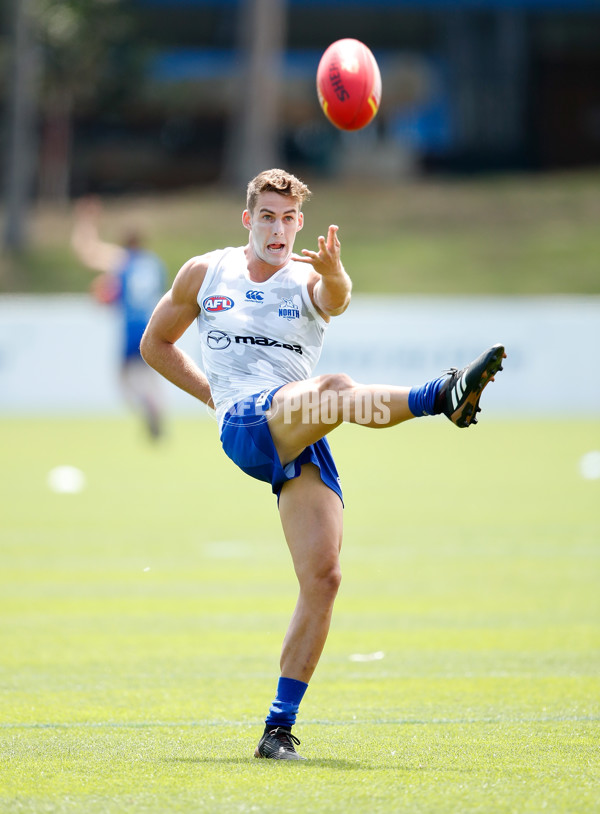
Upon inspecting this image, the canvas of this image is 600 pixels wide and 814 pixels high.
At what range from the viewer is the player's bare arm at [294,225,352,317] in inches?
207

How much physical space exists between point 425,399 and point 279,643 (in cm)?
314

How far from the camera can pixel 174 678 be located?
268 inches

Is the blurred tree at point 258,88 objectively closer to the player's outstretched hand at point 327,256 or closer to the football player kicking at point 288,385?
the football player kicking at point 288,385

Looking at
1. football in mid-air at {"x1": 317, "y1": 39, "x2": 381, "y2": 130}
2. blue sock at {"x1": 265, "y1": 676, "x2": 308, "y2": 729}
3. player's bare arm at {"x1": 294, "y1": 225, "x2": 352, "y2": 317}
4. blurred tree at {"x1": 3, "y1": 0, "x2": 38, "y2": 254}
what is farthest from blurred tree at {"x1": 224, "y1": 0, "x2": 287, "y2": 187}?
blue sock at {"x1": 265, "y1": 676, "x2": 308, "y2": 729}

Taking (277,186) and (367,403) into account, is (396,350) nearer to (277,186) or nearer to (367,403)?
(277,186)

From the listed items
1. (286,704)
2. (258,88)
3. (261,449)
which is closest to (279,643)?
(286,704)

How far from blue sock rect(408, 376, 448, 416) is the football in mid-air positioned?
2.09 meters

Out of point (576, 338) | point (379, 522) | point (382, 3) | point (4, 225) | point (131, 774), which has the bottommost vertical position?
point (131, 774)

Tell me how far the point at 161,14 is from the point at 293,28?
4.29 m

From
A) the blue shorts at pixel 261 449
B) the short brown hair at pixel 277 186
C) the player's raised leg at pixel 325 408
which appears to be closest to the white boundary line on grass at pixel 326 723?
the blue shorts at pixel 261 449

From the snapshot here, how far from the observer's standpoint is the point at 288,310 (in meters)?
5.63

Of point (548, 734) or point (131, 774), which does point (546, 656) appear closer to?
point (548, 734)

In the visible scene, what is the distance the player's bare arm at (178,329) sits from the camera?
5.80 meters

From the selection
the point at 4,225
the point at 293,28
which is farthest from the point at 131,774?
the point at 293,28
